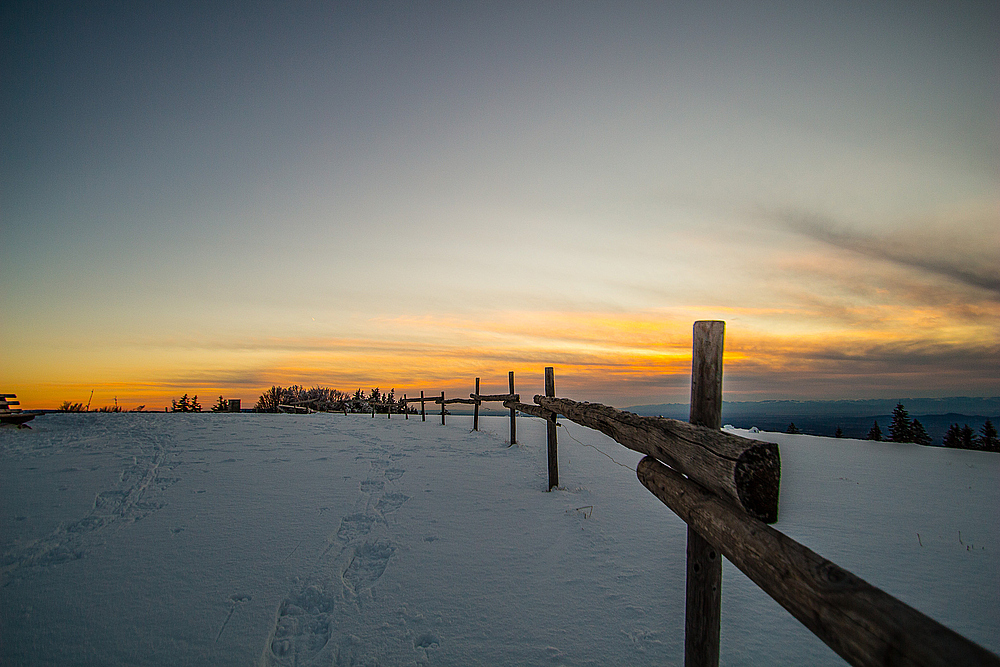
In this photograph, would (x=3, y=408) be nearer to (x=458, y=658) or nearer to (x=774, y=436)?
(x=458, y=658)

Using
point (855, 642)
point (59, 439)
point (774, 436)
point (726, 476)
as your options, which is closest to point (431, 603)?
point (726, 476)

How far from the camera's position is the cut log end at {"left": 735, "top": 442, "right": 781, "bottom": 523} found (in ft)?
7.07

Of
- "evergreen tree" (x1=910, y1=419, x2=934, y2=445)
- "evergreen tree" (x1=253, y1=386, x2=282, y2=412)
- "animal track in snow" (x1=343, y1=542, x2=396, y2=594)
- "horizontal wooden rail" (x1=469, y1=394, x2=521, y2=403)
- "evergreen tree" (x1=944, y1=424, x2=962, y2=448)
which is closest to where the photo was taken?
"animal track in snow" (x1=343, y1=542, x2=396, y2=594)

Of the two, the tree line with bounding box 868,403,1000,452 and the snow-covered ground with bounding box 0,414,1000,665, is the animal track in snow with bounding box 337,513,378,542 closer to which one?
the snow-covered ground with bounding box 0,414,1000,665

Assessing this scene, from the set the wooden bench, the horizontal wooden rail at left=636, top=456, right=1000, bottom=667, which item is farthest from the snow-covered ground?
the wooden bench

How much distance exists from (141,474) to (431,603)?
6827 mm

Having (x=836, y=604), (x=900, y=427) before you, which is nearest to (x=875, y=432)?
(x=900, y=427)

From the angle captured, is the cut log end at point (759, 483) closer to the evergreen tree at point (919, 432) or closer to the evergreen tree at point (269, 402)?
the evergreen tree at point (919, 432)

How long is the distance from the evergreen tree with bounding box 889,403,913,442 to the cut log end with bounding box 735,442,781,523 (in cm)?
2508

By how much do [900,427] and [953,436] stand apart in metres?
1.84

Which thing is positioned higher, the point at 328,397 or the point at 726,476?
the point at 726,476

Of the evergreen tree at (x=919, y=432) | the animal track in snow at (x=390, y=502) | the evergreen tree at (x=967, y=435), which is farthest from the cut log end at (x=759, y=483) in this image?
the evergreen tree at (x=967, y=435)

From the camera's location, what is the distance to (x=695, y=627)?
2908 mm

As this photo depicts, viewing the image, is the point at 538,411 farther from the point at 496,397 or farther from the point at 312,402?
the point at 312,402
